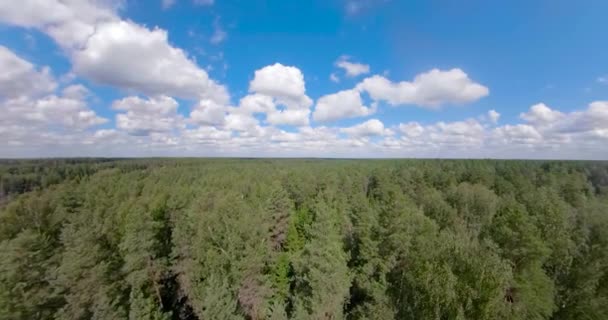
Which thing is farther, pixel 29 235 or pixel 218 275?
pixel 29 235

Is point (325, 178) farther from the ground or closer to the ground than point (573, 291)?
farther from the ground

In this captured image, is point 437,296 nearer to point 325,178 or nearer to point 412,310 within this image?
point 412,310

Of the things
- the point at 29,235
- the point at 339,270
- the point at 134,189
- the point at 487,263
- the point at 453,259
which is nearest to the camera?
the point at 487,263

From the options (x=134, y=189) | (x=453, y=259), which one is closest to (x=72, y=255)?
(x=453, y=259)

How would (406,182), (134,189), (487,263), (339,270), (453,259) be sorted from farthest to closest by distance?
1. (406,182)
2. (134,189)
3. (339,270)
4. (453,259)
5. (487,263)

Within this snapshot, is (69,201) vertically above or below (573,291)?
above

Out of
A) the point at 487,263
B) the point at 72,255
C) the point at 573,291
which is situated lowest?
the point at 573,291

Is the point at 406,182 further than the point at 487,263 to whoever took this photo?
Yes

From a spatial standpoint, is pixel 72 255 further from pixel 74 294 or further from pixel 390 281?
pixel 390 281

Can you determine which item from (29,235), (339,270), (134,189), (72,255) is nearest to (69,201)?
(134,189)
